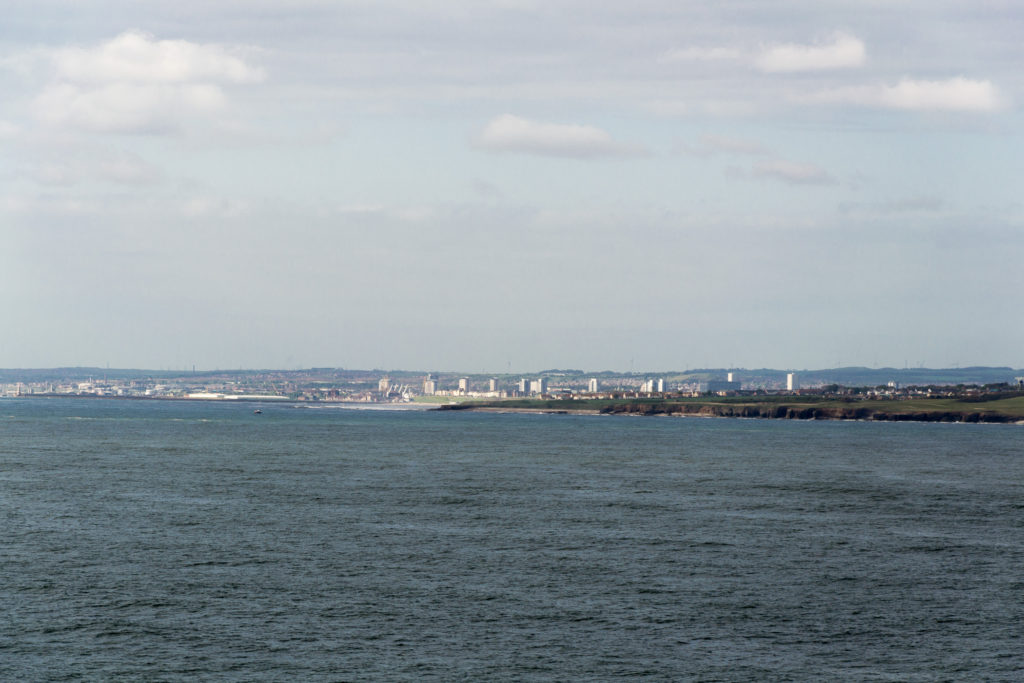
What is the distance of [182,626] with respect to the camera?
37969 mm

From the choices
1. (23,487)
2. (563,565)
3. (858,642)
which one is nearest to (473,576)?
(563,565)

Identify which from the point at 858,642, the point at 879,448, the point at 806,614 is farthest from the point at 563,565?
the point at 879,448

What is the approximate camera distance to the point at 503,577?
4681 cm

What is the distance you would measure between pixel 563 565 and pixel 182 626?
17951 millimetres

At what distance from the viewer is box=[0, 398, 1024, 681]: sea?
34.6m

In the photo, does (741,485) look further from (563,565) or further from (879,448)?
(879,448)

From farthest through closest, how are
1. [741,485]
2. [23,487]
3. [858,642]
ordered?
[741,485] < [23,487] < [858,642]

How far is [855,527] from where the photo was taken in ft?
210

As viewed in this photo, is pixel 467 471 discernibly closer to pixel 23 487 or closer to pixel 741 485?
pixel 741 485

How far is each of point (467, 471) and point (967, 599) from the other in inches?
2413

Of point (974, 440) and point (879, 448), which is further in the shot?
point (974, 440)

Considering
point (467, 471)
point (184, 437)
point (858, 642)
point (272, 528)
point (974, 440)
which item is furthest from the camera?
point (974, 440)

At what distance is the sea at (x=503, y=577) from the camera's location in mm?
34594

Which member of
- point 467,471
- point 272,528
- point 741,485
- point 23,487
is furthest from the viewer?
point 467,471
